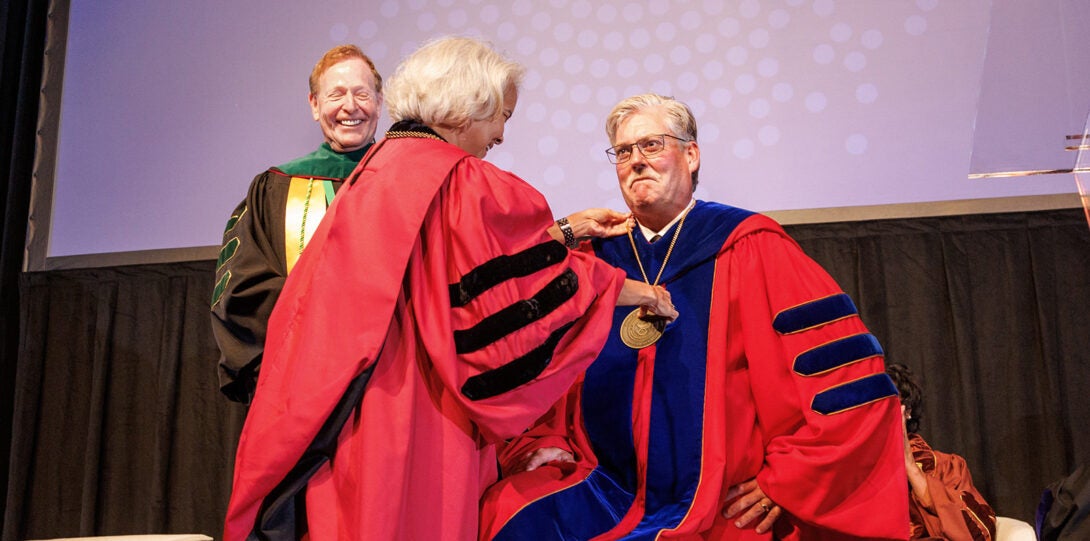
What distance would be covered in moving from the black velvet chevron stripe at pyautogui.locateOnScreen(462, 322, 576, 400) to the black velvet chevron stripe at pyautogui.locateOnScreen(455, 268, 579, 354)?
60mm

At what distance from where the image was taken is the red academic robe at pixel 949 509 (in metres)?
2.88

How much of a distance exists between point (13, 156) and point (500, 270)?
416 centimetres

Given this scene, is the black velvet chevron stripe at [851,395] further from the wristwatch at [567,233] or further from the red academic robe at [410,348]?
the wristwatch at [567,233]

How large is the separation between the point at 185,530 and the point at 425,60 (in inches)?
131

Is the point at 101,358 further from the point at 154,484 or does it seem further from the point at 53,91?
the point at 53,91

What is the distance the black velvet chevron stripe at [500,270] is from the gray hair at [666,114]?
33.9 inches

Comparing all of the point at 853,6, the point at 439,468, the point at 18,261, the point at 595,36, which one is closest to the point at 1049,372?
the point at 853,6

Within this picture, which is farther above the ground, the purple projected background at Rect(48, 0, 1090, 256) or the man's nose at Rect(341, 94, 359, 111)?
the purple projected background at Rect(48, 0, 1090, 256)

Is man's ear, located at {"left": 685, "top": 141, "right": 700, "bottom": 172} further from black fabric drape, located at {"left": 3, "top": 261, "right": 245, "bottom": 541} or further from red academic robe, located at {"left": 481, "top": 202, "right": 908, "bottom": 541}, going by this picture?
black fabric drape, located at {"left": 3, "top": 261, "right": 245, "bottom": 541}

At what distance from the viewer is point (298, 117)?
4559 millimetres

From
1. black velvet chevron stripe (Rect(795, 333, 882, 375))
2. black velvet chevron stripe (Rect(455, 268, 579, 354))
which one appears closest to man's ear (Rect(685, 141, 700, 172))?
black velvet chevron stripe (Rect(795, 333, 882, 375))

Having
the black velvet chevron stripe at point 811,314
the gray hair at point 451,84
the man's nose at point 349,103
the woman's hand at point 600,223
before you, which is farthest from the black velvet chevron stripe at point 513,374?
the man's nose at point 349,103

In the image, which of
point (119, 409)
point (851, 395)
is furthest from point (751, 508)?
point (119, 409)

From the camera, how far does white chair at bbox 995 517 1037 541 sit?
2.76 meters
